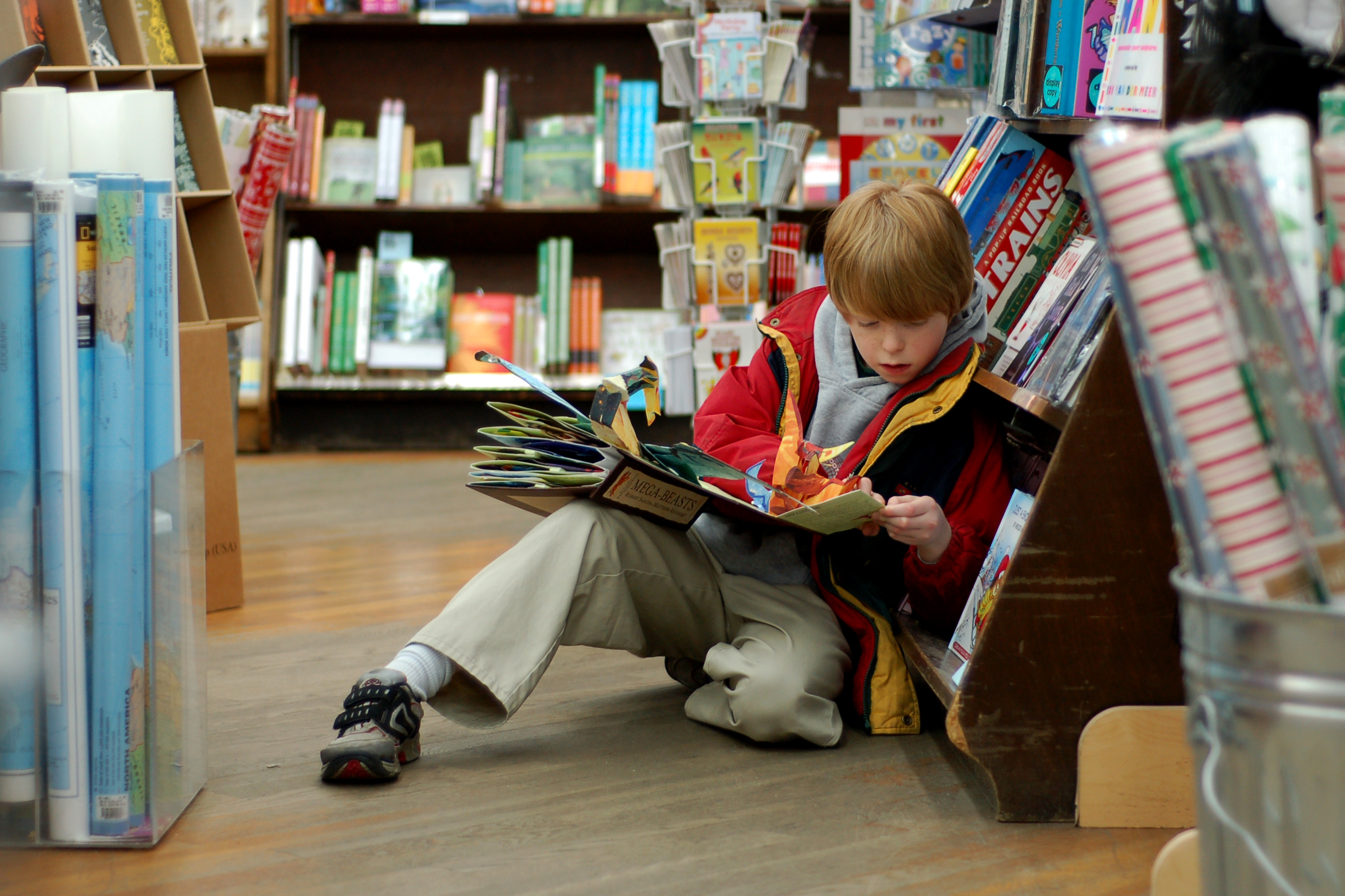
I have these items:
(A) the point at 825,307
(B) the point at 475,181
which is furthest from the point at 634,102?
(A) the point at 825,307

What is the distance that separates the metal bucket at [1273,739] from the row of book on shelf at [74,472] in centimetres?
90

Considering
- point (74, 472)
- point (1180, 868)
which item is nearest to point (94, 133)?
point (74, 472)

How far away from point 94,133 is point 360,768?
2.23 ft

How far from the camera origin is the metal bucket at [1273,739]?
579 mm

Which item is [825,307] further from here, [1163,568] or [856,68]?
[856,68]

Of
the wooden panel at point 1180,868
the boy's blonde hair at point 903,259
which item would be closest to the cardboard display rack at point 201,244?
the boy's blonde hair at point 903,259

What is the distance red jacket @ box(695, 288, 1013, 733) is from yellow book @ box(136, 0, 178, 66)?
1.38 metres

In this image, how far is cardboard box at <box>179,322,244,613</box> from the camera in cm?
209

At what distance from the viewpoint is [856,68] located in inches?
103

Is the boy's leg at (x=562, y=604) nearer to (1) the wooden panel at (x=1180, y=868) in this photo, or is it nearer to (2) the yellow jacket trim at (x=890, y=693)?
(2) the yellow jacket trim at (x=890, y=693)

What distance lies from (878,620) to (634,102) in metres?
3.15

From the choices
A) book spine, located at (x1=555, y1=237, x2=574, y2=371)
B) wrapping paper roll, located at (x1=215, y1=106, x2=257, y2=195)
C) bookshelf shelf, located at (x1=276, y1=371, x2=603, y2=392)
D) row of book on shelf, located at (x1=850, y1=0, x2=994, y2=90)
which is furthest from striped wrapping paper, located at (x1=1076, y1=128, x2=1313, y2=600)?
book spine, located at (x1=555, y1=237, x2=574, y2=371)

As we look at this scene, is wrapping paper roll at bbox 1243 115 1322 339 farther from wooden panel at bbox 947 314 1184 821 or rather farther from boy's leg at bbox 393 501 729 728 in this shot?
boy's leg at bbox 393 501 729 728

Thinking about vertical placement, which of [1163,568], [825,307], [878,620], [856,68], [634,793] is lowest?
[634,793]
